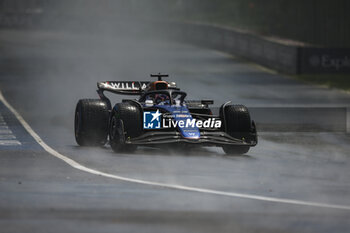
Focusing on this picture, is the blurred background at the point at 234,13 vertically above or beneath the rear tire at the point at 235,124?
beneath

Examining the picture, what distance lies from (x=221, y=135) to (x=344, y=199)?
5451 mm

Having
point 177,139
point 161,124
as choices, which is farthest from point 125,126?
point 177,139

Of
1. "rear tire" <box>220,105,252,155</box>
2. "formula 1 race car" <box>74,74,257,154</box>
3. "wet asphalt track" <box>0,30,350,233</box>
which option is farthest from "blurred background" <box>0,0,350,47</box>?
"rear tire" <box>220,105,252,155</box>

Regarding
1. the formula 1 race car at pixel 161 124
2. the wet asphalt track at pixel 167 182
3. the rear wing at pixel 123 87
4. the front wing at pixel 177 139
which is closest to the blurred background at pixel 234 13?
the wet asphalt track at pixel 167 182

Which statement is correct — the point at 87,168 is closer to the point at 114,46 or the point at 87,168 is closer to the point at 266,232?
the point at 266,232

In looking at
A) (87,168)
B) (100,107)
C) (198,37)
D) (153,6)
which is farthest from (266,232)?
(153,6)

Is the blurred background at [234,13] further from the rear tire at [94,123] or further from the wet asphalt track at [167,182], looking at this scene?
the rear tire at [94,123]

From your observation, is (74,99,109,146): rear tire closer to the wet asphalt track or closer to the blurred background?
the wet asphalt track

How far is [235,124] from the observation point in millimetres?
19797

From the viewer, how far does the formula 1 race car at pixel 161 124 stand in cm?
1908

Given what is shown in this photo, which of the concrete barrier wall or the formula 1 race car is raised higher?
the formula 1 race car

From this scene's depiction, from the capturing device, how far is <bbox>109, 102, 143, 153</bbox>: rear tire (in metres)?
19.1

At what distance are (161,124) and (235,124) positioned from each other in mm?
1490

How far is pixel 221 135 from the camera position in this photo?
63.7 feet
